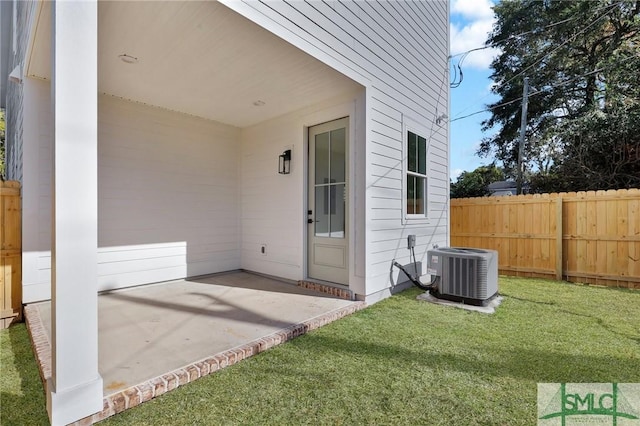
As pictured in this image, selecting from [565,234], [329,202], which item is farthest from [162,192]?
[565,234]

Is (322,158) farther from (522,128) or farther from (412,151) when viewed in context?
(522,128)

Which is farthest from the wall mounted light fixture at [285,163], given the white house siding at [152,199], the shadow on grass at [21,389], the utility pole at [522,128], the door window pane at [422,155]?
the utility pole at [522,128]

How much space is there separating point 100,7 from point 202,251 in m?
3.60

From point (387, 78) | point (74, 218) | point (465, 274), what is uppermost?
point (387, 78)

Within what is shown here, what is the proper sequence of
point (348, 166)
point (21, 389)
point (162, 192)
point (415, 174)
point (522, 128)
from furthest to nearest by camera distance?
point (522, 128) < point (415, 174) < point (162, 192) < point (348, 166) < point (21, 389)

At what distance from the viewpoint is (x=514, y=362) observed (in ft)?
8.11

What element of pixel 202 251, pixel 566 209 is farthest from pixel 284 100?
pixel 566 209

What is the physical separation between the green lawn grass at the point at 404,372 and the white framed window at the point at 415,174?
6.26ft

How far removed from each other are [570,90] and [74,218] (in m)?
15.5

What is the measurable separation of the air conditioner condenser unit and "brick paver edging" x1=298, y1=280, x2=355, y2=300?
1193mm

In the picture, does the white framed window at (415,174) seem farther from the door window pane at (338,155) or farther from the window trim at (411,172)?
the door window pane at (338,155)

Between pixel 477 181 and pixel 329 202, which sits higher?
pixel 477 181

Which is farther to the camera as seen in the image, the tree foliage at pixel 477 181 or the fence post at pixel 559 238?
the tree foliage at pixel 477 181

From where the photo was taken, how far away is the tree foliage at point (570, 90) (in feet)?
27.3
